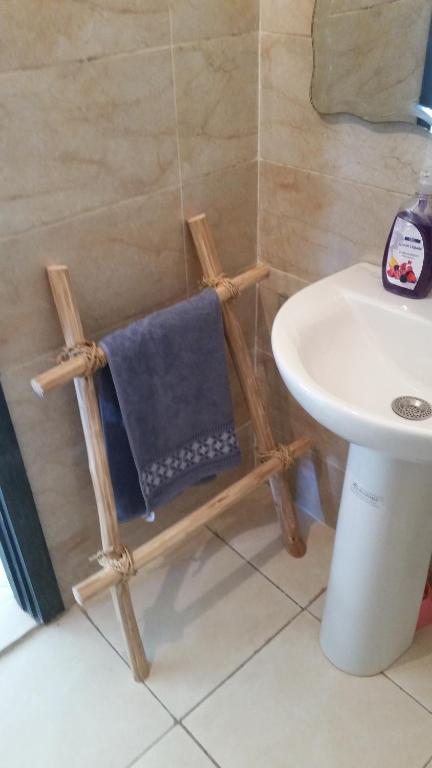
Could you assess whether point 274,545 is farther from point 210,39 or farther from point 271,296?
point 210,39

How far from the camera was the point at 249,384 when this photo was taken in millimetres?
1416

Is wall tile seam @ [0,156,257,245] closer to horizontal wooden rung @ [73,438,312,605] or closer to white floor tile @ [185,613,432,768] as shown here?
horizontal wooden rung @ [73,438,312,605]

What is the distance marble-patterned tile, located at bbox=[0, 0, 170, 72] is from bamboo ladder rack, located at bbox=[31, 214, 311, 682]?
0.33 metres

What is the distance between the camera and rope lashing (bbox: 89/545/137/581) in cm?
122

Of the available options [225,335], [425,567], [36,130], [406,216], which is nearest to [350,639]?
[425,567]

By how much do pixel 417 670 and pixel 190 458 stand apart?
0.68 metres

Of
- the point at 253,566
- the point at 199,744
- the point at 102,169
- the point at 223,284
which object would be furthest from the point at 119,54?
the point at 199,744

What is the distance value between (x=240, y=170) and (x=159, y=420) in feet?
1.82

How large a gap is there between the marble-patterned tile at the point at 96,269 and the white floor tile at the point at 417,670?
0.95 meters

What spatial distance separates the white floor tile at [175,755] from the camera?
3.99 ft

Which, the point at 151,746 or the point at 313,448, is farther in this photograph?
the point at 313,448

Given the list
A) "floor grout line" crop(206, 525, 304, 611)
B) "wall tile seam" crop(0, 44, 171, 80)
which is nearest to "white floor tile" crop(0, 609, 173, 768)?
"floor grout line" crop(206, 525, 304, 611)

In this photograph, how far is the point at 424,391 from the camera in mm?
1068

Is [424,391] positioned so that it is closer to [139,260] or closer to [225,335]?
[225,335]
